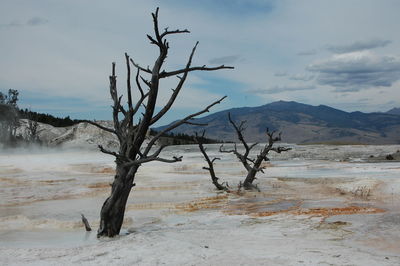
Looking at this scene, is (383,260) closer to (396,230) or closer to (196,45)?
(396,230)

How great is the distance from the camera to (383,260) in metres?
6.89

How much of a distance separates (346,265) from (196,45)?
6.16 meters

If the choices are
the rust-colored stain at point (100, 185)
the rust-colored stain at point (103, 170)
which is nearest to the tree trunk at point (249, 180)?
the rust-colored stain at point (100, 185)

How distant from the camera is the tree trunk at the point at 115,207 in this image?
934 cm

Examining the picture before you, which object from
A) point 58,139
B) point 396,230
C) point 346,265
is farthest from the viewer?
point 58,139

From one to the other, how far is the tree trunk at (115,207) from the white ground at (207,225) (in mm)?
391

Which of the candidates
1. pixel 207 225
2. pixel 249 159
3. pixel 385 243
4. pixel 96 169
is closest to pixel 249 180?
pixel 249 159

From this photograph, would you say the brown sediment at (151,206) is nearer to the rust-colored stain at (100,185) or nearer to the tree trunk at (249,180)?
the tree trunk at (249,180)

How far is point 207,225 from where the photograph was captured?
11.0 m

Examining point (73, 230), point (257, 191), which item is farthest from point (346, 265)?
point (257, 191)

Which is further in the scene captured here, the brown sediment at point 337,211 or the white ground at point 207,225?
the brown sediment at point 337,211

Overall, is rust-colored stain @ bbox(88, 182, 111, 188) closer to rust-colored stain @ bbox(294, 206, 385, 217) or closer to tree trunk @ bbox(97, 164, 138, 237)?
rust-colored stain @ bbox(294, 206, 385, 217)

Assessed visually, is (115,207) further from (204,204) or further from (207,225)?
(204,204)

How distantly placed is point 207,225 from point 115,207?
282 cm
